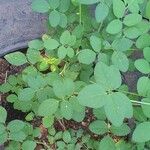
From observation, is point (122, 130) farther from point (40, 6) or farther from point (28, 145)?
point (40, 6)

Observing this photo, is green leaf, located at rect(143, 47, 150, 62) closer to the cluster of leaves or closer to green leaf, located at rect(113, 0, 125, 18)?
the cluster of leaves

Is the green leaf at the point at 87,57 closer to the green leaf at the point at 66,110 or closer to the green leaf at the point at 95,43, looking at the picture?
the green leaf at the point at 95,43

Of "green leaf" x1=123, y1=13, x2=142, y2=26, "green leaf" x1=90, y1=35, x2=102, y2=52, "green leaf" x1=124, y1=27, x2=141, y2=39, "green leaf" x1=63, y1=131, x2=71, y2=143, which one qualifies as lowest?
"green leaf" x1=63, y1=131, x2=71, y2=143

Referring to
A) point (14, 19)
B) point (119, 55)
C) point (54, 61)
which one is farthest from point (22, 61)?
point (14, 19)

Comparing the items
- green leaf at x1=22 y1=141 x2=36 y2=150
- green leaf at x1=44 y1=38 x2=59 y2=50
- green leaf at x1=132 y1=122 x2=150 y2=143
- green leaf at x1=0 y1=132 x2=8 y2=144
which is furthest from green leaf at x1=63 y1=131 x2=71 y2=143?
green leaf at x1=132 y1=122 x2=150 y2=143

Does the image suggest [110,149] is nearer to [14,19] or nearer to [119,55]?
[119,55]
